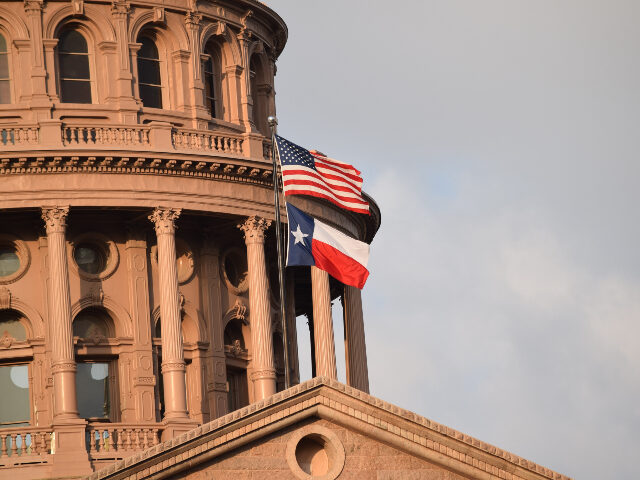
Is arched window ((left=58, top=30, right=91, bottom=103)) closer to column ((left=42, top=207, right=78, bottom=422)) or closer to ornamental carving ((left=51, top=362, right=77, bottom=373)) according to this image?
column ((left=42, top=207, right=78, bottom=422))

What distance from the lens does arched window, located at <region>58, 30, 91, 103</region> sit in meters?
63.3

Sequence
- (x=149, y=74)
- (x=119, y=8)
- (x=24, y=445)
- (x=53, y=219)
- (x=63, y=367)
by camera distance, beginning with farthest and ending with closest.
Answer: (x=149, y=74) → (x=119, y=8) → (x=53, y=219) → (x=63, y=367) → (x=24, y=445)

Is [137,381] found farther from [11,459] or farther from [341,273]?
[341,273]

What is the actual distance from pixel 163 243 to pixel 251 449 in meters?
27.5

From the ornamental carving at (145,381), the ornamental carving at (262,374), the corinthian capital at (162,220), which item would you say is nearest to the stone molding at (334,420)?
the ornamental carving at (145,381)

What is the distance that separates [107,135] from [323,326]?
29.6 feet

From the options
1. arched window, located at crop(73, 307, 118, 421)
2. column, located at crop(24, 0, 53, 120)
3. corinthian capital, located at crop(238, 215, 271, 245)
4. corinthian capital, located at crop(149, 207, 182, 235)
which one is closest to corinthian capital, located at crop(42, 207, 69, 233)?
corinthian capital, located at crop(149, 207, 182, 235)

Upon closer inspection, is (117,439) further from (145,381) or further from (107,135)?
(107,135)

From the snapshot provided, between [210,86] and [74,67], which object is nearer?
[74,67]

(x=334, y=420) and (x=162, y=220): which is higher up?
(x=162, y=220)

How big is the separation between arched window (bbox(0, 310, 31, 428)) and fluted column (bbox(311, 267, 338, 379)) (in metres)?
9.00

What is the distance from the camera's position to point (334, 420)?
33.7 m

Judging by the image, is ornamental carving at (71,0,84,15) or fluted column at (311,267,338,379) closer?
ornamental carving at (71,0,84,15)

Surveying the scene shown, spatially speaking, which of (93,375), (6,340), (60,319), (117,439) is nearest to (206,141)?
(60,319)
